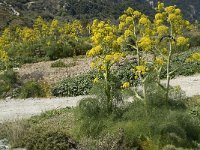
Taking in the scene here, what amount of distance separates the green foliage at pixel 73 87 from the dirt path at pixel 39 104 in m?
1.06

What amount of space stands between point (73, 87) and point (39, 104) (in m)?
2.81

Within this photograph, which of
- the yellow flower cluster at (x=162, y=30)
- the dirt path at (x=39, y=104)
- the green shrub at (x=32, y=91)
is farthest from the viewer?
the green shrub at (x=32, y=91)

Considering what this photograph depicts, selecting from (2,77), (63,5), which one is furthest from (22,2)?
(2,77)

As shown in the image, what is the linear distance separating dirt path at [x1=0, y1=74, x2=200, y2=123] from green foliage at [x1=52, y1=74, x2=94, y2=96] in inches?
41.9

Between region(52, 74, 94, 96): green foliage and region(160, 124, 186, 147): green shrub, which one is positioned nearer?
region(160, 124, 186, 147): green shrub

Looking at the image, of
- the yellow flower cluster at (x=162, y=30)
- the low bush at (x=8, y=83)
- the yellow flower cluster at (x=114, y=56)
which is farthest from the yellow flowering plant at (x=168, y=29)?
the low bush at (x=8, y=83)

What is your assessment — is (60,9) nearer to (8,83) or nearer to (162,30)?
(8,83)

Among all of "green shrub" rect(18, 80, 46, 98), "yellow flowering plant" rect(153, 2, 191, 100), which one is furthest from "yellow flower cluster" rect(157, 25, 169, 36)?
"green shrub" rect(18, 80, 46, 98)

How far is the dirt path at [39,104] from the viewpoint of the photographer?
19.5 meters

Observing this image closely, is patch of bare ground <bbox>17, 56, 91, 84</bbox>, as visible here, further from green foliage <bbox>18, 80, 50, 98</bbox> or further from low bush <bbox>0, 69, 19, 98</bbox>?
green foliage <bbox>18, 80, 50, 98</bbox>

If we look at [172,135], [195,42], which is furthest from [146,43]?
[195,42]

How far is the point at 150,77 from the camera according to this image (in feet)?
43.6

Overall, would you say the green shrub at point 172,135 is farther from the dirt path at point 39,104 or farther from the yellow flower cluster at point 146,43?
the dirt path at point 39,104

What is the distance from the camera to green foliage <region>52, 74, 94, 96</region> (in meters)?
23.4
